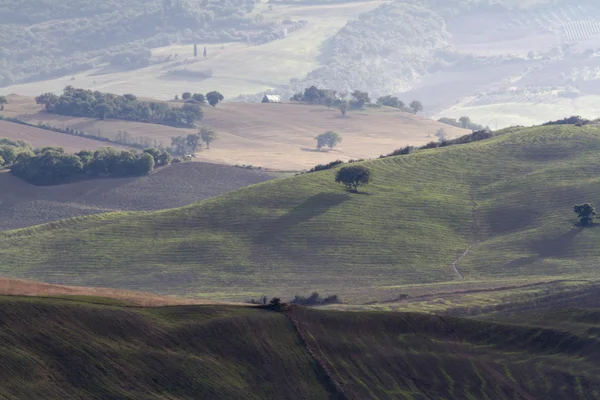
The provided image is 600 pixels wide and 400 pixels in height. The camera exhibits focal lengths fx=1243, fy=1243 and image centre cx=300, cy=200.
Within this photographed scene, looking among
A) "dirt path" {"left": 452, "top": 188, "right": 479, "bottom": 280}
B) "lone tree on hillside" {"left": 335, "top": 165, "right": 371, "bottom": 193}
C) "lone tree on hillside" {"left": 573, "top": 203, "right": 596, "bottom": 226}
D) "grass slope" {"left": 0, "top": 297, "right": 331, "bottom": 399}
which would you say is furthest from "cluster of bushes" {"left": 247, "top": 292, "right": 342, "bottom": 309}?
"lone tree on hillside" {"left": 335, "top": 165, "right": 371, "bottom": 193}

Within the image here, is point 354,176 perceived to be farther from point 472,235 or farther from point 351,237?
point 472,235

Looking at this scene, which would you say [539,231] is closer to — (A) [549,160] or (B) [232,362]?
(A) [549,160]

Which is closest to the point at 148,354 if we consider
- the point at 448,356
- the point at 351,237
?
the point at 448,356

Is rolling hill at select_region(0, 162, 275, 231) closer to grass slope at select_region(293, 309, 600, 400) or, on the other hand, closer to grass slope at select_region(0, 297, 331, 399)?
grass slope at select_region(293, 309, 600, 400)

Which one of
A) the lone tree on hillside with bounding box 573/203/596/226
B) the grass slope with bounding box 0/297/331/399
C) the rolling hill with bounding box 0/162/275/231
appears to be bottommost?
the rolling hill with bounding box 0/162/275/231

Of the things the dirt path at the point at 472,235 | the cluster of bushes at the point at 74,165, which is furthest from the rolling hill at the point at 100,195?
the dirt path at the point at 472,235

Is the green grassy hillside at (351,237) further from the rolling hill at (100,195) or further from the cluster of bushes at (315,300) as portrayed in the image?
the rolling hill at (100,195)

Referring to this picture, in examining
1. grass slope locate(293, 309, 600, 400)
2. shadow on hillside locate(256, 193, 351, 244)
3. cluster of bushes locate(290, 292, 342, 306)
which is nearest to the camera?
grass slope locate(293, 309, 600, 400)
